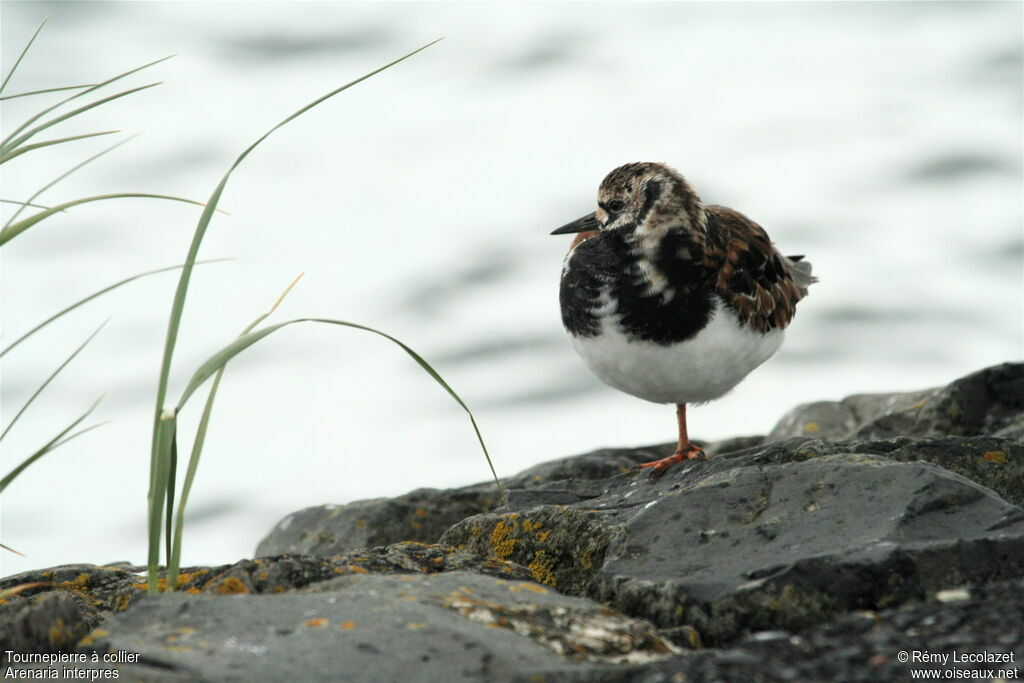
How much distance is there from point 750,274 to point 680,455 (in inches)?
42.0

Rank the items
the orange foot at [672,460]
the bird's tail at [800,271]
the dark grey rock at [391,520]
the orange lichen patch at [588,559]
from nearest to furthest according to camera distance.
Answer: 1. the orange lichen patch at [588,559]
2. the orange foot at [672,460]
3. the dark grey rock at [391,520]
4. the bird's tail at [800,271]

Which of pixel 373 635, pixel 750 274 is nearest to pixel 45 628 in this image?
pixel 373 635

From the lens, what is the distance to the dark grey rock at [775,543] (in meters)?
3.65

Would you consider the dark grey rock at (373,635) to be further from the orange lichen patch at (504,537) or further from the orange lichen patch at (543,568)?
the orange lichen patch at (504,537)

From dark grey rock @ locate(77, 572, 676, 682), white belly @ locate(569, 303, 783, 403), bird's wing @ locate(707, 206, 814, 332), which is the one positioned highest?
bird's wing @ locate(707, 206, 814, 332)

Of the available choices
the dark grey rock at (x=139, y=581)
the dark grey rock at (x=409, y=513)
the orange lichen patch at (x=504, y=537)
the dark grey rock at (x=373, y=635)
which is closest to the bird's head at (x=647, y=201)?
the dark grey rock at (x=409, y=513)

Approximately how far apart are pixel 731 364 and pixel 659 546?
6.60 feet

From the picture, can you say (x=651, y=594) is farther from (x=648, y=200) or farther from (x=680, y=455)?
(x=648, y=200)

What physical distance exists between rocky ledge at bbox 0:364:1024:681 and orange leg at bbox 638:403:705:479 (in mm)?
391

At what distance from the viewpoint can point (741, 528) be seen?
411 centimetres

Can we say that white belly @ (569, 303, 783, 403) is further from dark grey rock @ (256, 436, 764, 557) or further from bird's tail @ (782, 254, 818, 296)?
bird's tail @ (782, 254, 818, 296)

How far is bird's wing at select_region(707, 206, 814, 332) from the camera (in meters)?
5.96

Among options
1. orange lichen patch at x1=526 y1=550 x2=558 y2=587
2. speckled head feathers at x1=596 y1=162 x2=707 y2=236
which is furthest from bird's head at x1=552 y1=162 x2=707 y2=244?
orange lichen patch at x1=526 y1=550 x2=558 y2=587

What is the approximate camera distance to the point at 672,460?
19.0 feet
